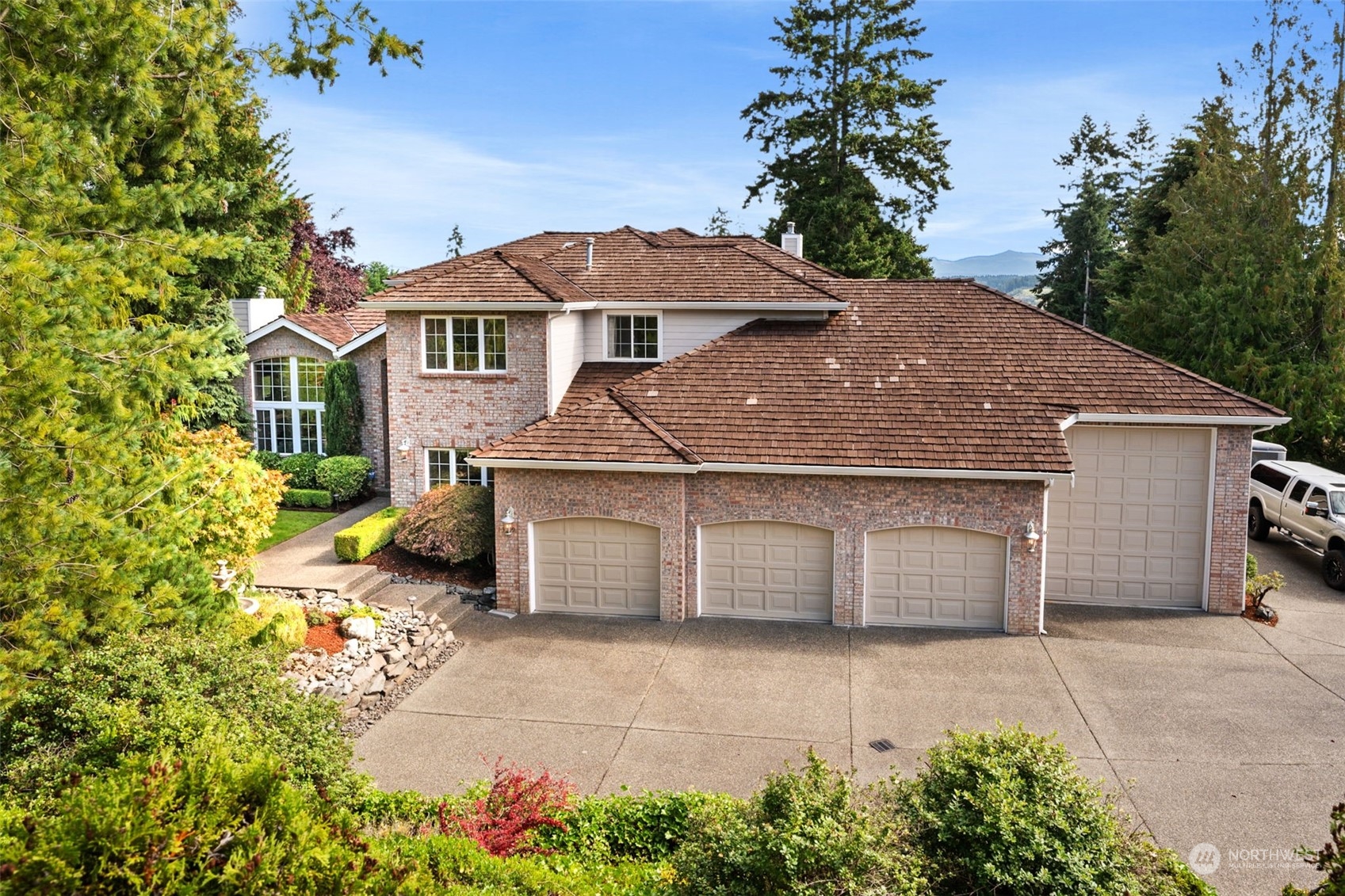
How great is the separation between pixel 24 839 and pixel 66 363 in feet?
16.4

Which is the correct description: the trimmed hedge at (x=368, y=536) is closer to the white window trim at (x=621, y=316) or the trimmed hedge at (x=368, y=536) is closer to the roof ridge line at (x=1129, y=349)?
the white window trim at (x=621, y=316)

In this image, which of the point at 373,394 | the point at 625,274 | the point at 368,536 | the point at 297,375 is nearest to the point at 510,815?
the point at 368,536

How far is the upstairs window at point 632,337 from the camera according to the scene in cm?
2209

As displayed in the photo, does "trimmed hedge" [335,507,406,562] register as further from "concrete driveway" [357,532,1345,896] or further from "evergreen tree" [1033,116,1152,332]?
"evergreen tree" [1033,116,1152,332]

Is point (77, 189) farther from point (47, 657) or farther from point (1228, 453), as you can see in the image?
point (1228, 453)

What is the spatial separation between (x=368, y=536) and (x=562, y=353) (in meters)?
5.65

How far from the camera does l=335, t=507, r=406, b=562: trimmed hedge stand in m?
18.7

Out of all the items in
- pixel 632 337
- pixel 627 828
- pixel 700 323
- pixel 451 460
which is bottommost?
pixel 627 828

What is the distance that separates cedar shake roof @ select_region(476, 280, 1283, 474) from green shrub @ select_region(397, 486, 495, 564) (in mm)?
1805

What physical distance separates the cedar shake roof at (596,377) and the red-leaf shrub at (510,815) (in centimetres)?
1147

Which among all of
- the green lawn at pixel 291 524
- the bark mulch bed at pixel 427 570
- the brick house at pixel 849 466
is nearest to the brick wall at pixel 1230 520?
the brick house at pixel 849 466

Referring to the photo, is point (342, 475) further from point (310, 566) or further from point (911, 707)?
point (911, 707)

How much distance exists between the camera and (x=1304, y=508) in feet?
70.2

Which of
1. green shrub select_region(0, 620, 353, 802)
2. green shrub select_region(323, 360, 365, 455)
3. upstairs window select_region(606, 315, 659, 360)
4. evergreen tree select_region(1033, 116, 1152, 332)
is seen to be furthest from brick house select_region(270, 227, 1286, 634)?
evergreen tree select_region(1033, 116, 1152, 332)
